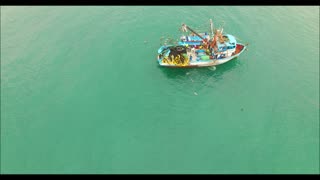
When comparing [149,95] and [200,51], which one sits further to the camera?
[200,51]

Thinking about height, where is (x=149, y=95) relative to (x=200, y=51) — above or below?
below

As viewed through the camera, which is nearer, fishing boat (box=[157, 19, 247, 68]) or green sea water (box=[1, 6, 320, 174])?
green sea water (box=[1, 6, 320, 174])

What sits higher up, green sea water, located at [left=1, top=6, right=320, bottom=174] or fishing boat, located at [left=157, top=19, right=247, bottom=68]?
fishing boat, located at [left=157, top=19, right=247, bottom=68]

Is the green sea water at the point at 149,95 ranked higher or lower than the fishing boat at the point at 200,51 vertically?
lower

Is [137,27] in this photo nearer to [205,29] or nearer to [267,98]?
[205,29]
